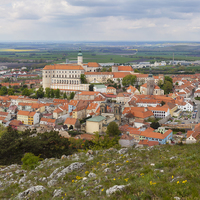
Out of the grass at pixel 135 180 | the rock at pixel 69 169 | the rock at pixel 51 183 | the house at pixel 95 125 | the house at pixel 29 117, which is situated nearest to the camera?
the grass at pixel 135 180

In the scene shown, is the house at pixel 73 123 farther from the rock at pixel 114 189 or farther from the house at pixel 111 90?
the rock at pixel 114 189

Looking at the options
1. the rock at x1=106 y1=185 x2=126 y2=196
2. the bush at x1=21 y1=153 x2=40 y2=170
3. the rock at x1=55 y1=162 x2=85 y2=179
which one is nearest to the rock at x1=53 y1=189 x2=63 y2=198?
the rock at x1=106 y1=185 x2=126 y2=196

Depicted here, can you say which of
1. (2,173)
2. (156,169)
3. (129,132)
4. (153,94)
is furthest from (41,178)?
(153,94)

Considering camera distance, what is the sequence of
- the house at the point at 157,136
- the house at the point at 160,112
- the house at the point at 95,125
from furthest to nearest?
the house at the point at 160,112 < the house at the point at 95,125 < the house at the point at 157,136

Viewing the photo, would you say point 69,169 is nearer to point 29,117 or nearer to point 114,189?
point 114,189

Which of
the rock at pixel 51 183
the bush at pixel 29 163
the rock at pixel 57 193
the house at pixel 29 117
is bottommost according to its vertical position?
the house at pixel 29 117

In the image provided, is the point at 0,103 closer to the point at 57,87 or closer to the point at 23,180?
the point at 57,87

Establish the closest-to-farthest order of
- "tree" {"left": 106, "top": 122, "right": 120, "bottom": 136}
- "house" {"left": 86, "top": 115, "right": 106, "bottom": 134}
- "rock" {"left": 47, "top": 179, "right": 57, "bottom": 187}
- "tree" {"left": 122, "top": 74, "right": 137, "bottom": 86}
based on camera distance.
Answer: "rock" {"left": 47, "top": 179, "right": 57, "bottom": 187} → "tree" {"left": 106, "top": 122, "right": 120, "bottom": 136} → "house" {"left": 86, "top": 115, "right": 106, "bottom": 134} → "tree" {"left": 122, "top": 74, "right": 137, "bottom": 86}

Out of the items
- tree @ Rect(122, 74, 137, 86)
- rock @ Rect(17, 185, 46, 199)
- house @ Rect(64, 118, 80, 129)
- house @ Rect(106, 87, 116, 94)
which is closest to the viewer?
rock @ Rect(17, 185, 46, 199)

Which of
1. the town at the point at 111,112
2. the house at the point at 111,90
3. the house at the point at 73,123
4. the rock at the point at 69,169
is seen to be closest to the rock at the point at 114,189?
the rock at the point at 69,169

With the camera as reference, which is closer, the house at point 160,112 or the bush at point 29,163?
the bush at point 29,163

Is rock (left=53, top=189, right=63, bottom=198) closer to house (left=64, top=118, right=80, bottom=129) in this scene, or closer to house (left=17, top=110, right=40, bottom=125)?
house (left=64, top=118, right=80, bottom=129)
